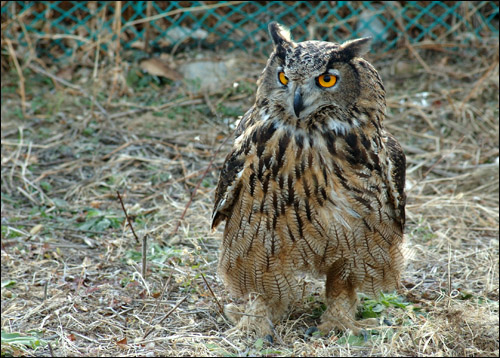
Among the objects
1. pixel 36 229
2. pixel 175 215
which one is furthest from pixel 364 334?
pixel 36 229

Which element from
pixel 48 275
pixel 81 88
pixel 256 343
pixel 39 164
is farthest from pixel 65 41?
pixel 256 343

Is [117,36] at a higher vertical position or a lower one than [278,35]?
lower

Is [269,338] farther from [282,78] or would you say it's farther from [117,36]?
[117,36]

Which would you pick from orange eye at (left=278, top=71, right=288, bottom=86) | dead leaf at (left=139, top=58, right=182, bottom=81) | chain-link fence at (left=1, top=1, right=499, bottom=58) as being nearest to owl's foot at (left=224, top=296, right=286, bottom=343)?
orange eye at (left=278, top=71, right=288, bottom=86)

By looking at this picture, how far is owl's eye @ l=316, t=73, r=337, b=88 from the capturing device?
10.3 feet

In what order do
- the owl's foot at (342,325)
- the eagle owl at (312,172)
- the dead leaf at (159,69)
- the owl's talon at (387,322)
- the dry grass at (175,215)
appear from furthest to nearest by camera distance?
the dead leaf at (159,69) < the owl's talon at (387,322) < the owl's foot at (342,325) < the dry grass at (175,215) < the eagle owl at (312,172)

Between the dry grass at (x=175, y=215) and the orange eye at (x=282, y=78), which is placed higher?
the orange eye at (x=282, y=78)

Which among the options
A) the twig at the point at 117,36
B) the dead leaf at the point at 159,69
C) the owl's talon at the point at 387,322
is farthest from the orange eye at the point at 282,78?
the dead leaf at the point at 159,69

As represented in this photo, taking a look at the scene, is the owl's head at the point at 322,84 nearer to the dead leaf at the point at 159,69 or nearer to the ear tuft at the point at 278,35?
the ear tuft at the point at 278,35

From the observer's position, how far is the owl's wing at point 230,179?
11.2 feet

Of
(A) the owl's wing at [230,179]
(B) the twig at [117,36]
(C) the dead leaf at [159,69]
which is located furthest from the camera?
(C) the dead leaf at [159,69]

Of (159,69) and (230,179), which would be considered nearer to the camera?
(230,179)

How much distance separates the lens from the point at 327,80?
314 cm

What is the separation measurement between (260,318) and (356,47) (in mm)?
1591
